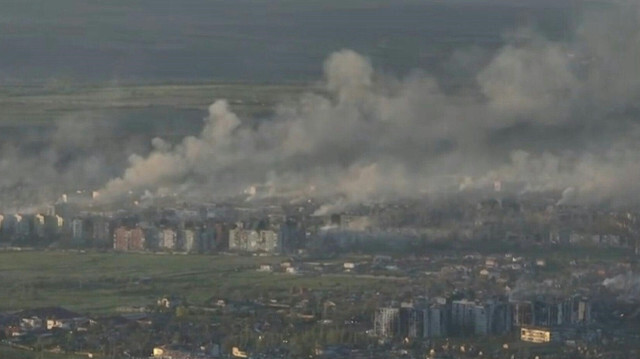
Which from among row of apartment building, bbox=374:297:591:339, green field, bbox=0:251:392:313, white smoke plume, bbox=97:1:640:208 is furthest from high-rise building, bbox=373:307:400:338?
white smoke plume, bbox=97:1:640:208

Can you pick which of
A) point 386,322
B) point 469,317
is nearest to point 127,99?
point 386,322

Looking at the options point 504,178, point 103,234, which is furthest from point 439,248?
point 103,234

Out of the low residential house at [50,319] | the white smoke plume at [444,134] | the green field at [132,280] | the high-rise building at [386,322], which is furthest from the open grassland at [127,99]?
the high-rise building at [386,322]

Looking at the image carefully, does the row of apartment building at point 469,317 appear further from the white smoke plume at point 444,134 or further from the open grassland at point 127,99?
the open grassland at point 127,99

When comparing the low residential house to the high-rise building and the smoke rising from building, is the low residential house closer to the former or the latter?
the smoke rising from building

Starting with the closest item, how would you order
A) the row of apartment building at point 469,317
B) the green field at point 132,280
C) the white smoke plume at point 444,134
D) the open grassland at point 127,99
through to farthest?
the row of apartment building at point 469,317 < the green field at point 132,280 < the open grassland at point 127,99 < the white smoke plume at point 444,134

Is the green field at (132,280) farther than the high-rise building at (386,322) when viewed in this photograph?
Yes

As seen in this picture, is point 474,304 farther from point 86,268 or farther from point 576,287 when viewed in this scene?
point 86,268

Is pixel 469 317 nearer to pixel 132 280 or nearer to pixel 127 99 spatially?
pixel 132 280
